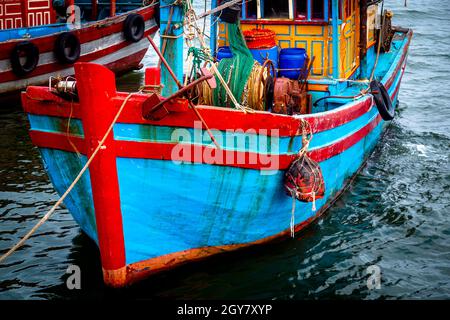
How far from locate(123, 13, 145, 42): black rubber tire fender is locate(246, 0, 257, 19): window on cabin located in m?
7.88

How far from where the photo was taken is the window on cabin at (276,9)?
8062 millimetres

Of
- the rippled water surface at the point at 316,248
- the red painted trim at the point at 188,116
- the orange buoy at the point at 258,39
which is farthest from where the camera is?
the orange buoy at the point at 258,39

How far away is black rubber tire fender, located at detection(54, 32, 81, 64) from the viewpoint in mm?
13273

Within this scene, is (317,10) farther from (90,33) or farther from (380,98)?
(90,33)

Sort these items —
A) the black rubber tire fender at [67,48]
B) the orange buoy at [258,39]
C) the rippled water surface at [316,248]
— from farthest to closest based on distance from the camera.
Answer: the black rubber tire fender at [67,48], the orange buoy at [258,39], the rippled water surface at [316,248]

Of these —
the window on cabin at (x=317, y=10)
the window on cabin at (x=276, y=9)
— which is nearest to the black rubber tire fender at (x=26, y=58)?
the window on cabin at (x=276, y=9)

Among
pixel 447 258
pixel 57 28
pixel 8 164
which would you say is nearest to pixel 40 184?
pixel 8 164

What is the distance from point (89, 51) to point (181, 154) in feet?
32.7

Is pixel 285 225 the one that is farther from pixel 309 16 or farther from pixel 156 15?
pixel 156 15

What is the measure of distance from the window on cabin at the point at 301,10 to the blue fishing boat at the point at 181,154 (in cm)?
136

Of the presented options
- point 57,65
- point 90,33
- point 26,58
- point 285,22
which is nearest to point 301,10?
point 285,22

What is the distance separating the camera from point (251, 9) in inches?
326

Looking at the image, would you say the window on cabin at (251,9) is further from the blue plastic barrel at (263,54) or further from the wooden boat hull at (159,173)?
the wooden boat hull at (159,173)
